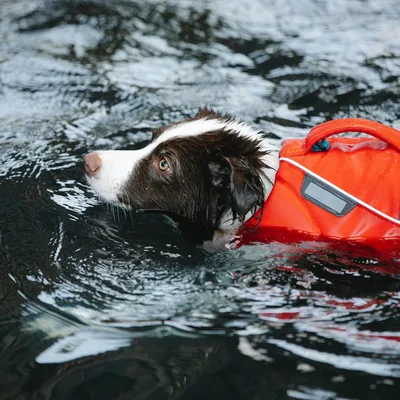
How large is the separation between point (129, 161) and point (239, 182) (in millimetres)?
807

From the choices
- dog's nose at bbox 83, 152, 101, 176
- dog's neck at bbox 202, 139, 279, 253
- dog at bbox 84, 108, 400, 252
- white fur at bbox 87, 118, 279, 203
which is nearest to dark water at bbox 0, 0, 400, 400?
dog's neck at bbox 202, 139, 279, 253

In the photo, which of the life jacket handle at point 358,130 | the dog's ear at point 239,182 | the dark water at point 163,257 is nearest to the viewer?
the dark water at point 163,257

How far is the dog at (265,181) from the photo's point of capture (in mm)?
4324

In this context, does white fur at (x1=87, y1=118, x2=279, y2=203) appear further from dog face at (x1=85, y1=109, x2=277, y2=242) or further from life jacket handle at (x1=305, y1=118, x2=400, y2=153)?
life jacket handle at (x1=305, y1=118, x2=400, y2=153)

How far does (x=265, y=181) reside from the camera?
14.4ft

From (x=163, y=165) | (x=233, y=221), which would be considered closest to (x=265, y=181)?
(x=233, y=221)

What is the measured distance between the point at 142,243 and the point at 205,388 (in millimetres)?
1458

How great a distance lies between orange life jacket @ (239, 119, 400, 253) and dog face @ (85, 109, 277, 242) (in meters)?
0.15

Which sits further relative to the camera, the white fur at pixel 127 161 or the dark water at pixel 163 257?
the white fur at pixel 127 161

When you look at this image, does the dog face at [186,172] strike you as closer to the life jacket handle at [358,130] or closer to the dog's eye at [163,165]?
the dog's eye at [163,165]

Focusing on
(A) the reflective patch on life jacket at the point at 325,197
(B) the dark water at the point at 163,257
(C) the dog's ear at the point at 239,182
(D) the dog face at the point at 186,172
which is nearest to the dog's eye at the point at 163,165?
(D) the dog face at the point at 186,172

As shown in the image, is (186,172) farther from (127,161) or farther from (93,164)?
(93,164)

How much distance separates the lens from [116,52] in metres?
7.79

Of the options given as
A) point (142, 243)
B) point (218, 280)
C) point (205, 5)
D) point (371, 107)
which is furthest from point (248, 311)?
point (205, 5)
